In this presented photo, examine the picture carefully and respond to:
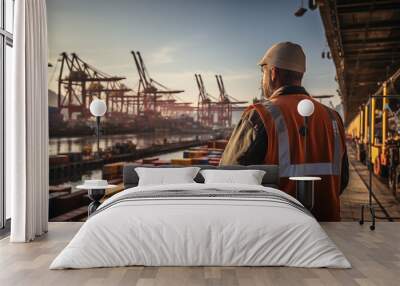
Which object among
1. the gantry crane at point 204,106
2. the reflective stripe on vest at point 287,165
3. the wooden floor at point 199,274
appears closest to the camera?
the wooden floor at point 199,274

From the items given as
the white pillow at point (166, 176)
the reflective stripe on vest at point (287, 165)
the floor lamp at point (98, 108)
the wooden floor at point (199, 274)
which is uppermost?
the floor lamp at point (98, 108)

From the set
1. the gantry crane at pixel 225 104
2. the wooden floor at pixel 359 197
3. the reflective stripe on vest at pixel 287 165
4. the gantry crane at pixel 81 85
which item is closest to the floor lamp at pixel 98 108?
the gantry crane at pixel 81 85

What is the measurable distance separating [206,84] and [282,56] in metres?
1.00

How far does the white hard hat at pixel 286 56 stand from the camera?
6.31 metres

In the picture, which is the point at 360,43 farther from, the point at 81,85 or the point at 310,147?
the point at 81,85

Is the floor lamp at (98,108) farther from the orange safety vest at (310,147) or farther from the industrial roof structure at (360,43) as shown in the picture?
the industrial roof structure at (360,43)

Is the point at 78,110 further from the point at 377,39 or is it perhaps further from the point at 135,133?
the point at 377,39

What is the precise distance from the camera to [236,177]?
18.1 ft

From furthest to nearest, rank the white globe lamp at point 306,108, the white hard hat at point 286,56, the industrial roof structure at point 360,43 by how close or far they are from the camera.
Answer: the white hard hat at point 286,56
the white globe lamp at point 306,108
the industrial roof structure at point 360,43

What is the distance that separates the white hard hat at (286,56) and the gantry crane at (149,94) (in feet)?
3.87

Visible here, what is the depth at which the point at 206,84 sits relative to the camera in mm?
6414

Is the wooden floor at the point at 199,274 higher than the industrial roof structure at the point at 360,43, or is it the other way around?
the industrial roof structure at the point at 360,43

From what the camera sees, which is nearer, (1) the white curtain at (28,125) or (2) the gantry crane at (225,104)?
(1) the white curtain at (28,125)

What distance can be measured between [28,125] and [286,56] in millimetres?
3168
